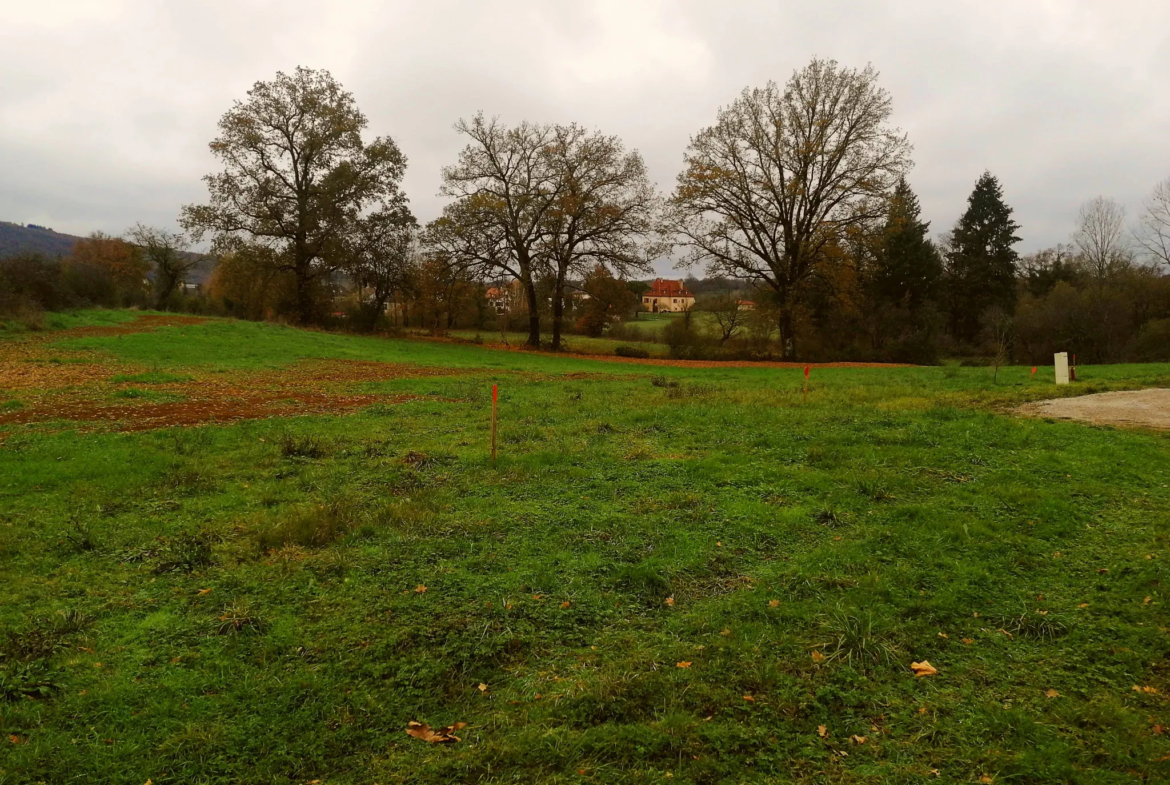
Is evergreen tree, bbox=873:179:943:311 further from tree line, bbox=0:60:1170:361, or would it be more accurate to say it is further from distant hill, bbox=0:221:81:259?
distant hill, bbox=0:221:81:259

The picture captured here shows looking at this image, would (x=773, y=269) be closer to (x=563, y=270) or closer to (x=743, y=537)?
(x=563, y=270)

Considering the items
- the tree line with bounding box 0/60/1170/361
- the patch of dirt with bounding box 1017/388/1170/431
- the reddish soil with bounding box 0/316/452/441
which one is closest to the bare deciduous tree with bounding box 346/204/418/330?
the tree line with bounding box 0/60/1170/361

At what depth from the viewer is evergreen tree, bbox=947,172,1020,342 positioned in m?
47.4

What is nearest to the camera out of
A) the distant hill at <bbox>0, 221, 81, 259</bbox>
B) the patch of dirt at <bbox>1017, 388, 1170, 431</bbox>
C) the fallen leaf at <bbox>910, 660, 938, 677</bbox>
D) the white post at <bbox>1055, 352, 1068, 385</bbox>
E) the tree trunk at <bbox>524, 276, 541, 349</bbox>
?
the fallen leaf at <bbox>910, 660, 938, 677</bbox>

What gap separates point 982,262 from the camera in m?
47.6

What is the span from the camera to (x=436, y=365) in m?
24.2

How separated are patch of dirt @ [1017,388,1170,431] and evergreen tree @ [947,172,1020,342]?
3944 cm

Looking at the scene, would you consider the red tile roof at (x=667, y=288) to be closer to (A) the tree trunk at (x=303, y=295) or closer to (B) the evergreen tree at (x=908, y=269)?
(B) the evergreen tree at (x=908, y=269)

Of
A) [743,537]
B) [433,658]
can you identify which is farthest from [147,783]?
[743,537]

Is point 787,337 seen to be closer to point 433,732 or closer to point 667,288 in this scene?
point 433,732

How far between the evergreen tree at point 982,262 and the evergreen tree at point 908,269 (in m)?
4.07

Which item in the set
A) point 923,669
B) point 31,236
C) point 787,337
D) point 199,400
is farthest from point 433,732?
point 31,236

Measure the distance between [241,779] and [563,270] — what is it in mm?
33901

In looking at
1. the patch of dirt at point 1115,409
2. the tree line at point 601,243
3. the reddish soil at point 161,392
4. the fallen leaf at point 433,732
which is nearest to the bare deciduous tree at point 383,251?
the tree line at point 601,243
